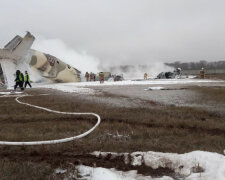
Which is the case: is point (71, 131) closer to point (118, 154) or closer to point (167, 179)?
point (118, 154)

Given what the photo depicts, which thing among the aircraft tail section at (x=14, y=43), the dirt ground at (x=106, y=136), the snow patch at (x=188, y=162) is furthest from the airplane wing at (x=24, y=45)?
the snow patch at (x=188, y=162)

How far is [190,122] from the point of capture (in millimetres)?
5938

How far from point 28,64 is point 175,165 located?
28501mm

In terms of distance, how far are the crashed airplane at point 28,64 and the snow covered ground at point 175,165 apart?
24363 mm

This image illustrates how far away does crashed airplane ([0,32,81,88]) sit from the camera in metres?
25.5

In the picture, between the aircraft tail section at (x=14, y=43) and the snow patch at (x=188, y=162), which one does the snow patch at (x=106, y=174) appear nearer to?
the snow patch at (x=188, y=162)

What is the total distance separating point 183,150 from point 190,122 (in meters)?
2.12

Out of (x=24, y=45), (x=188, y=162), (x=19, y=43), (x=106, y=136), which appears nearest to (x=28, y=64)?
(x=24, y=45)

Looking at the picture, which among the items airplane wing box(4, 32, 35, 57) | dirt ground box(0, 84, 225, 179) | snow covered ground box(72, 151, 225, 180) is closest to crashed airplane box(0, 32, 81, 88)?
airplane wing box(4, 32, 35, 57)

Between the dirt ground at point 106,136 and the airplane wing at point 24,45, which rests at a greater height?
the airplane wing at point 24,45

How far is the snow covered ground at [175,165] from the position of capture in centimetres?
304

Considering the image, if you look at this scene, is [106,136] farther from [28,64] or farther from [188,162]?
[28,64]

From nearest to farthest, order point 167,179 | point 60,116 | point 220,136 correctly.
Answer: point 167,179 → point 220,136 → point 60,116

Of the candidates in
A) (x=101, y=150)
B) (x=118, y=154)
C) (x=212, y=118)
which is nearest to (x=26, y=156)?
(x=101, y=150)
